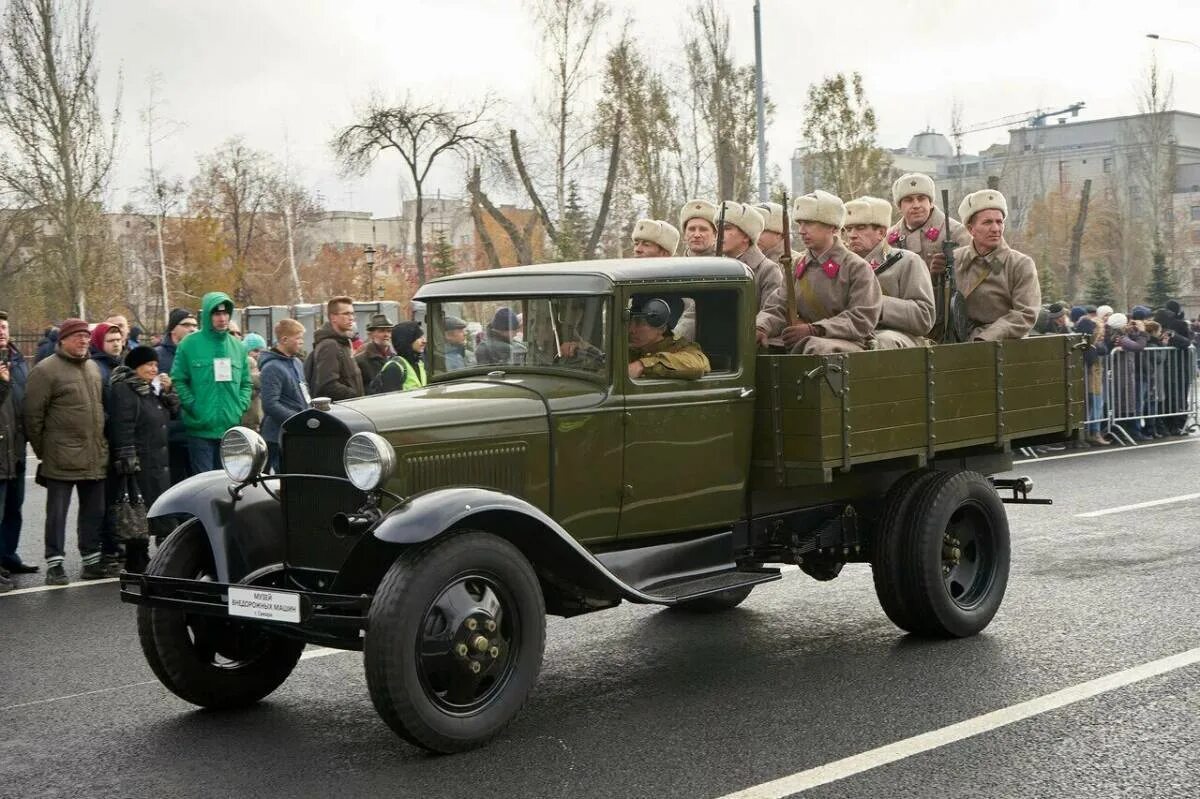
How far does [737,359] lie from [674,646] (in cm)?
158

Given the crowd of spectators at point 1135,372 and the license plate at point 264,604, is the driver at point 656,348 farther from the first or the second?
the crowd of spectators at point 1135,372

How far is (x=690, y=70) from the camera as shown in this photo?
40000mm

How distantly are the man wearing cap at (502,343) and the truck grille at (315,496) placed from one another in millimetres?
1080

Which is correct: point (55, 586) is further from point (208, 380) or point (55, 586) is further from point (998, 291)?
point (998, 291)

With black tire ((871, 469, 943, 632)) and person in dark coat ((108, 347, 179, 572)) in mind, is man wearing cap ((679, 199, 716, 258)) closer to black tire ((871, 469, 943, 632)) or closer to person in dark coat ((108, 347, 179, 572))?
black tire ((871, 469, 943, 632))

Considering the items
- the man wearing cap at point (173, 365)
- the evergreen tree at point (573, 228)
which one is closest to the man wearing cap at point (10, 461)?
the man wearing cap at point (173, 365)

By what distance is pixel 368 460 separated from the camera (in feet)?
17.6

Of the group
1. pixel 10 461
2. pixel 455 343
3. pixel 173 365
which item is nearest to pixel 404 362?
pixel 173 365

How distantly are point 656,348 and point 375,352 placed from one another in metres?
5.80

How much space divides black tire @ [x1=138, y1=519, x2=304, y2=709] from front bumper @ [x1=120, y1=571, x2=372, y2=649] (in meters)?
0.12

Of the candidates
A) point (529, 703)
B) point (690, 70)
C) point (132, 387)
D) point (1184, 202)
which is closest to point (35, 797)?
point (529, 703)

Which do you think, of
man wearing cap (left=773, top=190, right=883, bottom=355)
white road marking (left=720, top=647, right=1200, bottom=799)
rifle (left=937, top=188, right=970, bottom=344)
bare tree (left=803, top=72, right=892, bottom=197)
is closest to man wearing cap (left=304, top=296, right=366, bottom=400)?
man wearing cap (left=773, top=190, right=883, bottom=355)

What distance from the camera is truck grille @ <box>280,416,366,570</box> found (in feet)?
18.5

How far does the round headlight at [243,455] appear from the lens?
596 centimetres
